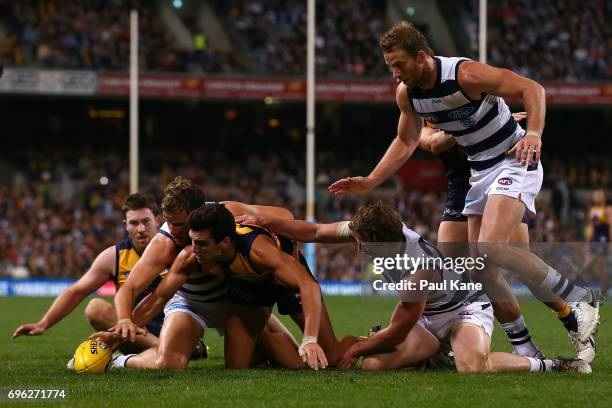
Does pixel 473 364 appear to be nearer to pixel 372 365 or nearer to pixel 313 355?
pixel 372 365

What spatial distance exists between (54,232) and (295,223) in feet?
65.0

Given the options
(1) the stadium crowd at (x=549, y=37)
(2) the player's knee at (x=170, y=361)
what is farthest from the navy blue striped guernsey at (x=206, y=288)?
(1) the stadium crowd at (x=549, y=37)

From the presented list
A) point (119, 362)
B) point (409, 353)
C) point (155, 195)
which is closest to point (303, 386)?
point (409, 353)

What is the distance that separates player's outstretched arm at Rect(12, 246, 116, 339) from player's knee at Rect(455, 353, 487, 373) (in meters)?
2.91

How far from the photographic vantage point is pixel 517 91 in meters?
7.27

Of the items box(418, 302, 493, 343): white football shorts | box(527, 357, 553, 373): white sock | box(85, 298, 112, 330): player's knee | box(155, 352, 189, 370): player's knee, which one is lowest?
box(155, 352, 189, 370): player's knee

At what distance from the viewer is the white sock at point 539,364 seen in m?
7.34

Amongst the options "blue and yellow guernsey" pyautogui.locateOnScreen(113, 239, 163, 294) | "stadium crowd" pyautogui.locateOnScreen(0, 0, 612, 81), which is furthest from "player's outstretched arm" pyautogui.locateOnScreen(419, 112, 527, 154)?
"stadium crowd" pyautogui.locateOnScreen(0, 0, 612, 81)

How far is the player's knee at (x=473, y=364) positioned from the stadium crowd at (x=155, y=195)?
55.0ft

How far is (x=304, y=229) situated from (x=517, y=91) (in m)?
1.68

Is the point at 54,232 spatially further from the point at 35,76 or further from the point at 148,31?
the point at 148,31

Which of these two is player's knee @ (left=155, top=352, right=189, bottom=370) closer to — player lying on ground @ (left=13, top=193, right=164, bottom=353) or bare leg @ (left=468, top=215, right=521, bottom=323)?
player lying on ground @ (left=13, top=193, right=164, bottom=353)

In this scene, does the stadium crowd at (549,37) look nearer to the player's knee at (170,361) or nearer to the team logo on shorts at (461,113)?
the team logo on shorts at (461,113)

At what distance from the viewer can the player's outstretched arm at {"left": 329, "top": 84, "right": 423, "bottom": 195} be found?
8.06 m
